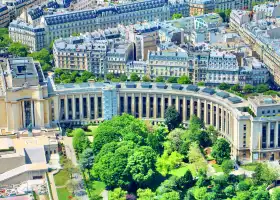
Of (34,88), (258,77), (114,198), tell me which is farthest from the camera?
(258,77)

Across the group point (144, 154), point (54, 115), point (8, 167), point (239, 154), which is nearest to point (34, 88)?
point (54, 115)

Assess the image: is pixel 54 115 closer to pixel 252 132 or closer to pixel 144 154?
pixel 144 154

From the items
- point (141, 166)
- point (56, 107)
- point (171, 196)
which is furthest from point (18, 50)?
point (171, 196)

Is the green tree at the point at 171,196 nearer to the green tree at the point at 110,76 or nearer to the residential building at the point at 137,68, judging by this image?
the green tree at the point at 110,76

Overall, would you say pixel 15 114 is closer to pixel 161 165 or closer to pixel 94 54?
pixel 161 165

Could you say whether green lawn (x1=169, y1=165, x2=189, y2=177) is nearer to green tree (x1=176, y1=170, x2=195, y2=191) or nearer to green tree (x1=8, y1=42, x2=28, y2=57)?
green tree (x1=176, y1=170, x2=195, y2=191)

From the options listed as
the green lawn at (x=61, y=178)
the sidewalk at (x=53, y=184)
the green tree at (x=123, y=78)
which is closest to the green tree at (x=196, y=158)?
the green lawn at (x=61, y=178)
